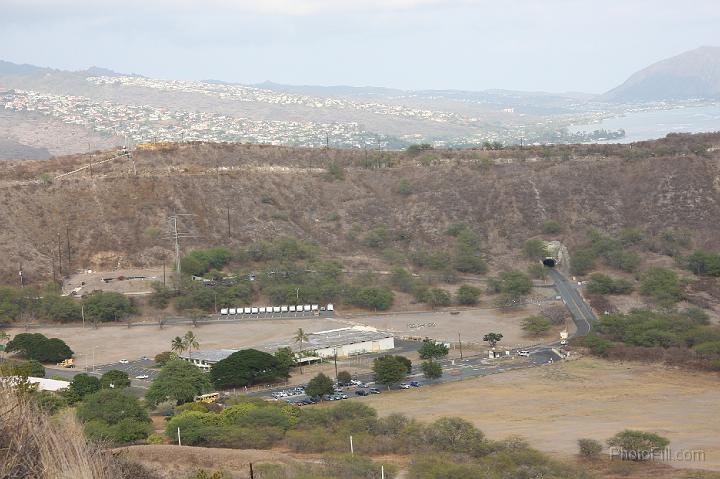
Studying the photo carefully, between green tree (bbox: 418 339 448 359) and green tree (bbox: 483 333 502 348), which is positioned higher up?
green tree (bbox: 418 339 448 359)

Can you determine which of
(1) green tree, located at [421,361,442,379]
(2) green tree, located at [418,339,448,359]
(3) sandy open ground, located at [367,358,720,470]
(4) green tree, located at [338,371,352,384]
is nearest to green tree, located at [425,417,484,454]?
(3) sandy open ground, located at [367,358,720,470]

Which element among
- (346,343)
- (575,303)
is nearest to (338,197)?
(575,303)

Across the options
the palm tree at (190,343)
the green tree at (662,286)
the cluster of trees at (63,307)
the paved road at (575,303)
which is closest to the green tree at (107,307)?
the cluster of trees at (63,307)

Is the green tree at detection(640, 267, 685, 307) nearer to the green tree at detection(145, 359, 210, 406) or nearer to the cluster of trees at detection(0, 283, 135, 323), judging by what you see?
the green tree at detection(145, 359, 210, 406)

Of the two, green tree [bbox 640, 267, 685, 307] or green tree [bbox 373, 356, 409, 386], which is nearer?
green tree [bbox 373, 356, 409, 386]

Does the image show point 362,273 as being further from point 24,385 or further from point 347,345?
point 24,385

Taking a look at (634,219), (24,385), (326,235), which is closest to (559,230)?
(634,219)
